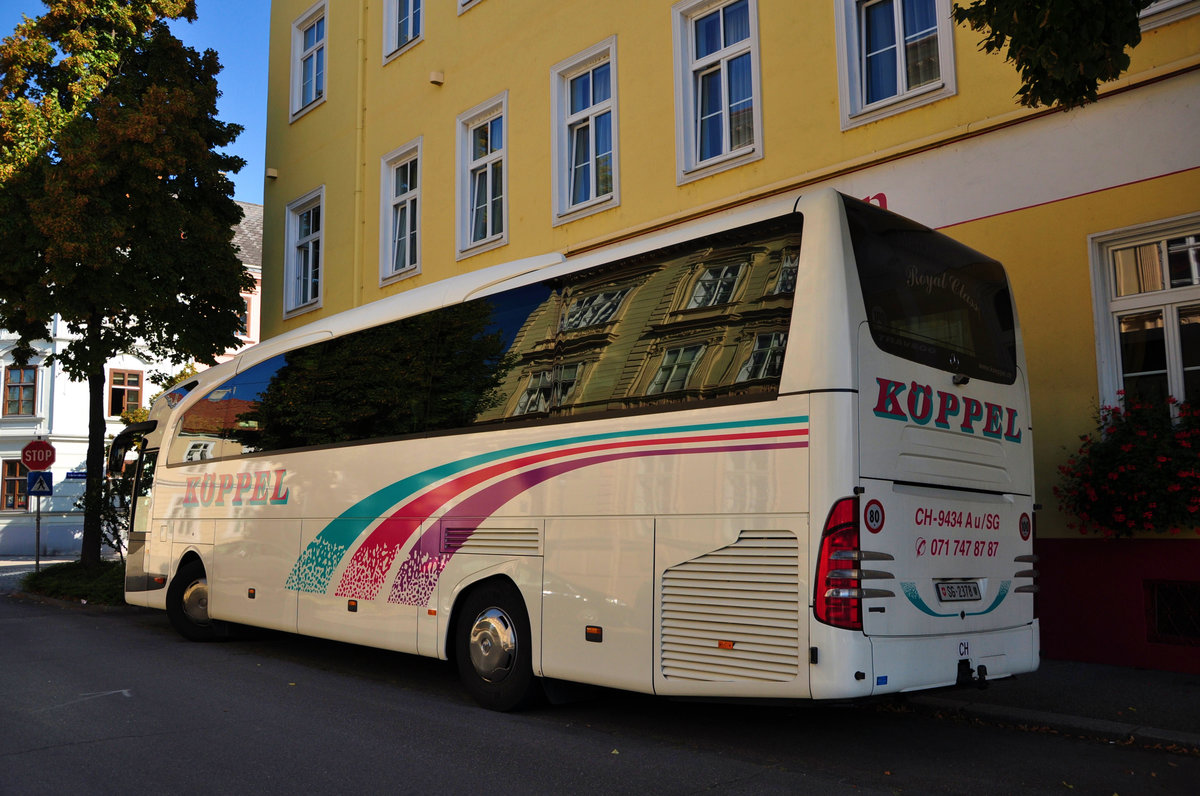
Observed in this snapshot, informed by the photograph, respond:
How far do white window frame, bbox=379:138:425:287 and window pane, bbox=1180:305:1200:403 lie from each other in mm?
12272

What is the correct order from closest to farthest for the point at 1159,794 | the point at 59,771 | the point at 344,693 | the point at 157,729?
the point at 1159,794
the point at 59,771
the point at 157,729
the point at 344,693

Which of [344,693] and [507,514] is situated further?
[344,693]

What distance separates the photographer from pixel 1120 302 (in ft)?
28.9

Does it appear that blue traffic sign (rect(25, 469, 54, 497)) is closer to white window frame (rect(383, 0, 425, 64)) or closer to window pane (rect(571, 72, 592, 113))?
white window frame (rect(383, 0, 425, 64))

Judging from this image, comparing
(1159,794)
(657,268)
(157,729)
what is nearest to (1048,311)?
(657,268)

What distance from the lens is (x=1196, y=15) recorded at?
8352 mm

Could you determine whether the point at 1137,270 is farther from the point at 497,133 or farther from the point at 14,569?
the point at 14,569

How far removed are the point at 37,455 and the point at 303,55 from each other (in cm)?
1014

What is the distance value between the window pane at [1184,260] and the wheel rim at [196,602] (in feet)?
32.7

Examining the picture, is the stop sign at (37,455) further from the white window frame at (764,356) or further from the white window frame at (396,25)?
the white window frame at (764,356)

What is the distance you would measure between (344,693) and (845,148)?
7.30 m

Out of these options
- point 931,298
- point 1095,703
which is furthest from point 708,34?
point 1095,703

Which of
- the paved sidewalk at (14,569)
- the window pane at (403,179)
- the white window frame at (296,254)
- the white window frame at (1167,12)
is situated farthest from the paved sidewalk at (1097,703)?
the paved sidewalk at (14,569)

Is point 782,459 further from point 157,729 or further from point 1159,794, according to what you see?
point 157,729
